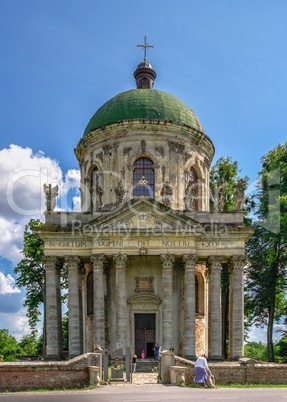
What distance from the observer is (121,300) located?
31781 mm

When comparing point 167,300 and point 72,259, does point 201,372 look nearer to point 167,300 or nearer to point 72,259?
point 167,300

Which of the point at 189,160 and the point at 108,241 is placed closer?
the point at 108,241

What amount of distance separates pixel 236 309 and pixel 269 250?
7663mm

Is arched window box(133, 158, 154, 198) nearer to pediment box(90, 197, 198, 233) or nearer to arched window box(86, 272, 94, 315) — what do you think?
pediment box(90, 197, 198, 233)

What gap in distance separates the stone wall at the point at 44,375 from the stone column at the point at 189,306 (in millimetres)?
10259

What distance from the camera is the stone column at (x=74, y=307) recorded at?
3219cm

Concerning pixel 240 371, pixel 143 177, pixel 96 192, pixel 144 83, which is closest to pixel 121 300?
pixel 96 192

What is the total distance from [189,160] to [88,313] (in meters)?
12.6

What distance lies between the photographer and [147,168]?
124 ft

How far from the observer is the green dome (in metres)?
38.1

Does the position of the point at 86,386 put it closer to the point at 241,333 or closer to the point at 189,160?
the point at 241,333

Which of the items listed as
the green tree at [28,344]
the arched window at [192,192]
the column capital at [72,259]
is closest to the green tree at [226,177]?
the arched window at [192,192]

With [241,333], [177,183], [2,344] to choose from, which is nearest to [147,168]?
[177,183]

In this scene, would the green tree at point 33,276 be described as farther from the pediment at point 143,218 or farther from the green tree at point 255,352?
the green tree at point 255,352
